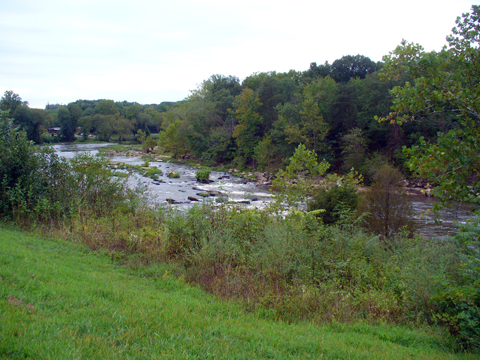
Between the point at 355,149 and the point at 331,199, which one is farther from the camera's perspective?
the point at 355,149

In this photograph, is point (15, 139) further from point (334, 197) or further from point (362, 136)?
point (362, 136)

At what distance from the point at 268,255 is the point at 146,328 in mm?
3288

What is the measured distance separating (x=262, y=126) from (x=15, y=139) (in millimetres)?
43275

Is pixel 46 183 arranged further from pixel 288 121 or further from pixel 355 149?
pixel 288 121

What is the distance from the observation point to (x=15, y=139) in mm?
11359

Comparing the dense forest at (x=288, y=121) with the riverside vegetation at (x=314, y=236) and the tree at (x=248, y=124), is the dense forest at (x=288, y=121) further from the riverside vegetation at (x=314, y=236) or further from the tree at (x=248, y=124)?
the riverside vegetation at (x=314, y=236)

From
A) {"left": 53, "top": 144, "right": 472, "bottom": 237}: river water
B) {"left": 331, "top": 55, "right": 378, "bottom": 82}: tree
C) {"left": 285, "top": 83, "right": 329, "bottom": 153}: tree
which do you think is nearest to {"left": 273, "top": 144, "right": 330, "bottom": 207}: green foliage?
{"left": 53, "top": 144, "right": 472, "bottom": 237}: river water

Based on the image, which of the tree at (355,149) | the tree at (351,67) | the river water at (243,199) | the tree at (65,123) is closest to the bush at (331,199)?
the river water at (243,199)

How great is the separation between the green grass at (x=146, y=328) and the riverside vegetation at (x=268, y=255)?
0.25 m

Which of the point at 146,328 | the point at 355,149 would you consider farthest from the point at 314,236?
the point at 355,149

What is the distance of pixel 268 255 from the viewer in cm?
668

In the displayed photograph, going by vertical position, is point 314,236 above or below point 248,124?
below

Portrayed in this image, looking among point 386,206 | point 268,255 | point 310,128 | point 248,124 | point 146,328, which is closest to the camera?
point 146,328

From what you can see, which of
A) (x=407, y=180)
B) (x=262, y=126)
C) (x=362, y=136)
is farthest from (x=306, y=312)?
(x=262, y=126)
